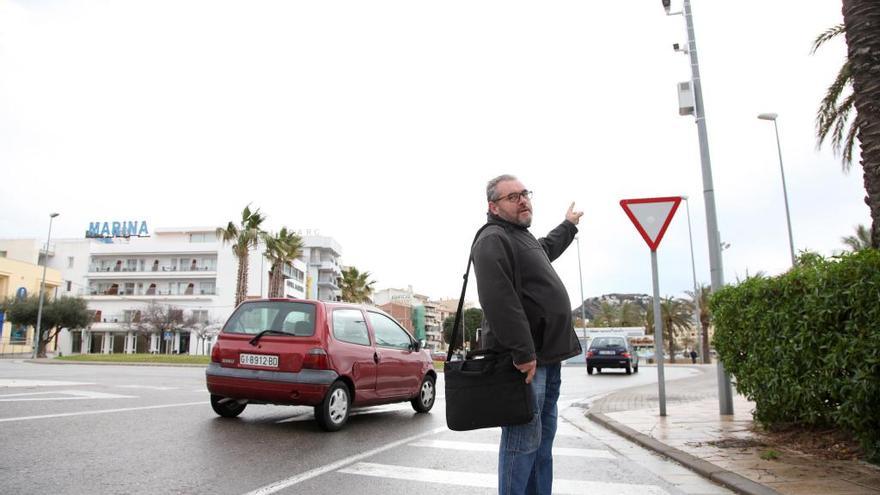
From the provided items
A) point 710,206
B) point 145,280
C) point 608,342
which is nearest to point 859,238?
point 608,342

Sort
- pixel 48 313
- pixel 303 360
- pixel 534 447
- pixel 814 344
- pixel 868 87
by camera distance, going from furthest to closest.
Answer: pixel 48 313, pixel 303 360, pixel 868 87, pixel 814 344, pixel 534 447

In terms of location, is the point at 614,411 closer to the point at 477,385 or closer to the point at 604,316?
the point at 477,385

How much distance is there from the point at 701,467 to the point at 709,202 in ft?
16.1

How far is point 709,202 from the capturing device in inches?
355

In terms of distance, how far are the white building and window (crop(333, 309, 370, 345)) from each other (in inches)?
2438

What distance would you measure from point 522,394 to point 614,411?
7.12 metres

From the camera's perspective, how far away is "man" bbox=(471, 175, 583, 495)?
3100 mm

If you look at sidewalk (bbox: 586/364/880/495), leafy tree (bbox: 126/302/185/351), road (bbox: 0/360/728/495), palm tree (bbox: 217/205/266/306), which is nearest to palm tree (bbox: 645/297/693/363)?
palm tree (bbox: 217/205/266/306)

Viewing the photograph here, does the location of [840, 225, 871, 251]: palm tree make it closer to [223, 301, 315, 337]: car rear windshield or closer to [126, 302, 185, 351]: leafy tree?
[223, 301, 315, 337]: car rear windshield

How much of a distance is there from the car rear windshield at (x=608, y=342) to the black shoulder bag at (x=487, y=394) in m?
22.9

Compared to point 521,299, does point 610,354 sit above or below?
below

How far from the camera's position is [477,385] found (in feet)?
10.3

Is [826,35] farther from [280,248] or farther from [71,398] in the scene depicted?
[280,248]

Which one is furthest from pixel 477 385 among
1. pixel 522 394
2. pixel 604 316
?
pixel 604 316
